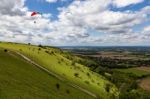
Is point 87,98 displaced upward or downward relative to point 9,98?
downward

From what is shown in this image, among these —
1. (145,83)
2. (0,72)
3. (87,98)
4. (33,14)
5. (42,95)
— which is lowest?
(145,83)

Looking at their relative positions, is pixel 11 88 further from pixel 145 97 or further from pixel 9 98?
pixel 145 97

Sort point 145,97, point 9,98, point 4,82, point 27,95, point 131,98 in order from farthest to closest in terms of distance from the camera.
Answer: point 145,97 < point 131,98 < point 4,82 < point 27,95 < point 9,98

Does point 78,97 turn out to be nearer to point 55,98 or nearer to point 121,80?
point 55,98

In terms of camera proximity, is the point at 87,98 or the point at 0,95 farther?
the point at 87,98

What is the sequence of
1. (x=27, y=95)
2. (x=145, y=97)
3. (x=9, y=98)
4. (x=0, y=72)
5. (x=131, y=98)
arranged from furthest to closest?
(x=145, y=97), (x=131, y=98), (x=0, y=72), (x=27, y=95), (x=9, y=98)

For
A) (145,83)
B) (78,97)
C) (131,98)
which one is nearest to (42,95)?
(78,97)

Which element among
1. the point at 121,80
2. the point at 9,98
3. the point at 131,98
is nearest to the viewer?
the point at 9,98

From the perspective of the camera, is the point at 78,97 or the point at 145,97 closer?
the point at 78,97

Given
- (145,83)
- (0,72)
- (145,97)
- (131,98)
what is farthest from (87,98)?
(145,83)
